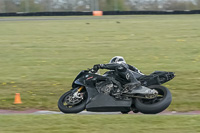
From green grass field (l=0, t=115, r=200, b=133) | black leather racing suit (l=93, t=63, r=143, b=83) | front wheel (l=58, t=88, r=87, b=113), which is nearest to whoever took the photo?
green grass field (l=0, t=115, r=200, b=133)

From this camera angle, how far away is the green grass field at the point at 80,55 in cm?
1237

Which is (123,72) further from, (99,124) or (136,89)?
(99,124)

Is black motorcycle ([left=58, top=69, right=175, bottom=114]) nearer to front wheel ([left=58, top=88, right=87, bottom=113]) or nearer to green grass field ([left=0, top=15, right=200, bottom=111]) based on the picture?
front wheel ([left=58, top=88, right=87, bottom=113])

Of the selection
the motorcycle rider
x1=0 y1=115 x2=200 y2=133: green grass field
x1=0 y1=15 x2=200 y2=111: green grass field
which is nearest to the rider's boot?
the motorcycle rider

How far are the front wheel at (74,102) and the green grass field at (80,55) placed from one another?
1576 mm

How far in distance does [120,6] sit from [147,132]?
41635 millimetres

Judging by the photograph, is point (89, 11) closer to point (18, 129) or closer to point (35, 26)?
point (35, 26)

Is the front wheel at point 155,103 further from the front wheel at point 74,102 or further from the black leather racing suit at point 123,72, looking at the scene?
the front wheel at point 74,102

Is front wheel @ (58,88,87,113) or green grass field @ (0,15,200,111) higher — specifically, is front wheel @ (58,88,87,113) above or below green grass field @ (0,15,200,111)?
above

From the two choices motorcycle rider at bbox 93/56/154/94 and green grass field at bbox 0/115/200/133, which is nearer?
green grass field at bbox 0/115/200/133

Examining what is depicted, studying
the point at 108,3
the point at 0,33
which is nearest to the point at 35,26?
the point at 0,33

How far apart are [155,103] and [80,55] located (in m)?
10.8

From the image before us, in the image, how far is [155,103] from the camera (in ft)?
29.6

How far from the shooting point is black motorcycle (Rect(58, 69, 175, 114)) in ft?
30.0
